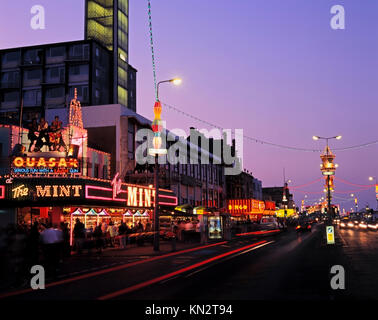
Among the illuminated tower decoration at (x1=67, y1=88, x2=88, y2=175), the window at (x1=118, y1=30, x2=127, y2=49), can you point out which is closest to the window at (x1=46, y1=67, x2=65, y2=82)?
the window at (x1=118, y1=30, x2=127, y2=49)

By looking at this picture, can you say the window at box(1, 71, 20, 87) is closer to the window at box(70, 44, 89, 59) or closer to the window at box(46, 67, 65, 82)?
the window at box(46, 67, 65, 82)

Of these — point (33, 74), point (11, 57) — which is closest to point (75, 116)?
point (33, 74)

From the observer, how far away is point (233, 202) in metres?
75.8

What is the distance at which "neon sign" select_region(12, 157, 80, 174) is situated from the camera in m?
29.4

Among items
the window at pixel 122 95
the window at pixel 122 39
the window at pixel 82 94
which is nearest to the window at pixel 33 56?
the window at pixel 82 94

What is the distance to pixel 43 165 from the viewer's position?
29.6 metres

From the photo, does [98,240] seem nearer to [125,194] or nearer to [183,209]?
[125,194]

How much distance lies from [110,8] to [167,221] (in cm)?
4638

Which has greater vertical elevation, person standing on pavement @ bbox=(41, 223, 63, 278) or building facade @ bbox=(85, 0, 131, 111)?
building facade @ bbox=(85, 0, 131, 111)

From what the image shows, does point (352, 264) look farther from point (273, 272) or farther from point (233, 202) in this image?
point (233, 202)

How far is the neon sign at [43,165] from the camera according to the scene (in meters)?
29.4

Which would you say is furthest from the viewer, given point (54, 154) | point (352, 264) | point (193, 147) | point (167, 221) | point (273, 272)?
point (193, 147)

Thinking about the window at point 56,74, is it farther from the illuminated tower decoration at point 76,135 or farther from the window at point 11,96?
the illuminated tower decoration at point 76,135

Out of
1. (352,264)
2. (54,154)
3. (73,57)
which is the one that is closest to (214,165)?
(73,57)
